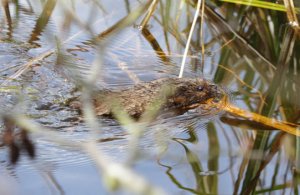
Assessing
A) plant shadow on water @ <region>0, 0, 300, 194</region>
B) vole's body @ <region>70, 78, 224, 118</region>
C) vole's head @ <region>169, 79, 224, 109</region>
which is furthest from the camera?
vole's head @ <region>169, 79, 224, 109</region>

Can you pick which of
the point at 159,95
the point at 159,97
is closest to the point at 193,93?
the point at 159,95

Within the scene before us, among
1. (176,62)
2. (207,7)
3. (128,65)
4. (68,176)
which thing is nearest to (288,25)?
(207,7)

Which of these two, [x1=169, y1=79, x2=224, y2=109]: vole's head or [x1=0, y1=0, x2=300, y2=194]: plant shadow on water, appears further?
[x1=169, y1=79, x2=224, y2=109]: vole's head

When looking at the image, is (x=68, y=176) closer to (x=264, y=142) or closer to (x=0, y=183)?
(x=0, y=183)

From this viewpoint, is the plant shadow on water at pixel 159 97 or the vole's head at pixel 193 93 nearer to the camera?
the plant shadow on water at pixel 159 97

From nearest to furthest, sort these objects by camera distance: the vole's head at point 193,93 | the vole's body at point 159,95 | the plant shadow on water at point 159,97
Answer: the plant shadow on water at point 159,97, the vole's body at point 159,95, the vole's head at point 193,93

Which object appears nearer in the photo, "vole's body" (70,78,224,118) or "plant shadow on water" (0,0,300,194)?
"plant shadow on water" (0,0,300,194)

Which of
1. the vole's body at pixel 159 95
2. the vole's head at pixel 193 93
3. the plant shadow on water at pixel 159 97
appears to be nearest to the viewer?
the plant shadow on water at pixel 159 97

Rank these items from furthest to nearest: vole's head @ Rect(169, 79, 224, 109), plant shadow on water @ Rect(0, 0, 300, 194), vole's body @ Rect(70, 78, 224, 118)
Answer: vole's head @ Rect(169, 79, 224, 109)
vole's body @ Rect(70, 78, 224, 118)
plant shadow on water @ Rect(0, 0, 300, 194)
